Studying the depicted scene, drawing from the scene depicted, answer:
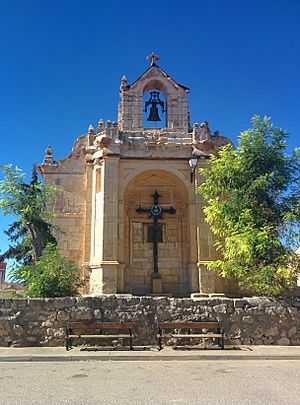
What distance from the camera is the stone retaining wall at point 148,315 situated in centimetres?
1031

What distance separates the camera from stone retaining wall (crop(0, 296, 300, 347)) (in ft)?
33.8

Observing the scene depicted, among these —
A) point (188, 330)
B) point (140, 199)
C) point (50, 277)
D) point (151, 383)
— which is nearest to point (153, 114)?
point (140, 199)

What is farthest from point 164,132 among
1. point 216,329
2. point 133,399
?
point 133,399

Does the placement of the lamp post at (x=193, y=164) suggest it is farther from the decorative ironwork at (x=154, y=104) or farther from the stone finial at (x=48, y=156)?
the stone finial at (x=48, y=156)

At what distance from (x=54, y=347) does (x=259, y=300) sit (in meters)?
5.69

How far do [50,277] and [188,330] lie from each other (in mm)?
4464

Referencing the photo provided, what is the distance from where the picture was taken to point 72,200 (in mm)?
16641

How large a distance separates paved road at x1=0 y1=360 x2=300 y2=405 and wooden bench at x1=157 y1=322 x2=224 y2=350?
1.21m

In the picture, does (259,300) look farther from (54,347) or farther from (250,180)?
(54,347)

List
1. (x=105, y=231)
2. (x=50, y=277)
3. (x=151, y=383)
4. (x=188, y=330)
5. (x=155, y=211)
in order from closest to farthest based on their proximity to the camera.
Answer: (x=151, y=383)
(x=188, y=330)
(x=50, y=277)
(x=105, y=231)
(x=155, y=211)

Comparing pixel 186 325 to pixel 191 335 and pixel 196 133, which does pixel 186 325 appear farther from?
pixel 196 133

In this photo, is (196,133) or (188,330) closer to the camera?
(188,330)

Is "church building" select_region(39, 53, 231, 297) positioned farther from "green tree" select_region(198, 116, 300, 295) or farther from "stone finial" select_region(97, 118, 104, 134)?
"green tree" select_region(198, 116, 300, 295)

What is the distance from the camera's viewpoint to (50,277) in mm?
11789
